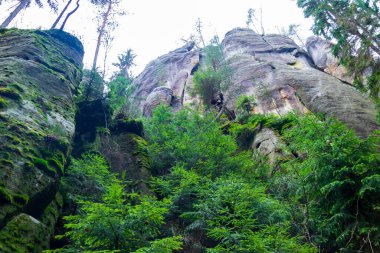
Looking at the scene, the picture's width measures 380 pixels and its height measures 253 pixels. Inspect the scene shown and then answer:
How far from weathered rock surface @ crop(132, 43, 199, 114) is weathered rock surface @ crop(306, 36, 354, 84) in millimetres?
13969

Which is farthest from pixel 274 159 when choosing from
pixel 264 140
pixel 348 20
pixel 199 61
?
pixel 199 61

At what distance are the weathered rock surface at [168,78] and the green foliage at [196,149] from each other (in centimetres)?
1100

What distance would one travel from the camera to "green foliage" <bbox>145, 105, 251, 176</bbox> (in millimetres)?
12016

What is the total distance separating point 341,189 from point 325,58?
92.2 ft

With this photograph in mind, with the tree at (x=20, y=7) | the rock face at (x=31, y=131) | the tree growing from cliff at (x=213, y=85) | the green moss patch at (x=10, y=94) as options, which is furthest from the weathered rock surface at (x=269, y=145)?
the tree at (x=20, y=7)

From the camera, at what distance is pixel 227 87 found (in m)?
21.8

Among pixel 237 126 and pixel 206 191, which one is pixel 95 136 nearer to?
pixel 206 191

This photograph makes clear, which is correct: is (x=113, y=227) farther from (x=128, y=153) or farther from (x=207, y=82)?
(x=207, y=82)

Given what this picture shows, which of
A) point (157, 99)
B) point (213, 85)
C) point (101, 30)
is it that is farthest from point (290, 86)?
point (101, 30)

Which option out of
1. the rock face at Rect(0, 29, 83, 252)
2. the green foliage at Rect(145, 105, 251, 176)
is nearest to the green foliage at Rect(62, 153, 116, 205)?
the rock face at Rect(0, 29, 83, 252)

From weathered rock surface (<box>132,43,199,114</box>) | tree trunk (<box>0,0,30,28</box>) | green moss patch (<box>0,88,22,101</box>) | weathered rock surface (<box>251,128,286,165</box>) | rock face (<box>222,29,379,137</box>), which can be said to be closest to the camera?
green moss patch (<box>0,88,22,101</box>)

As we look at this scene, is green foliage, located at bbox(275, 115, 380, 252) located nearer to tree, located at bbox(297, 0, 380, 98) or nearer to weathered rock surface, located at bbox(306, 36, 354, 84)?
tree, located at bbox(297, 0, 380, 98)

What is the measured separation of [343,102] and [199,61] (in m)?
19.2

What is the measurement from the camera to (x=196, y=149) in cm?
1269
